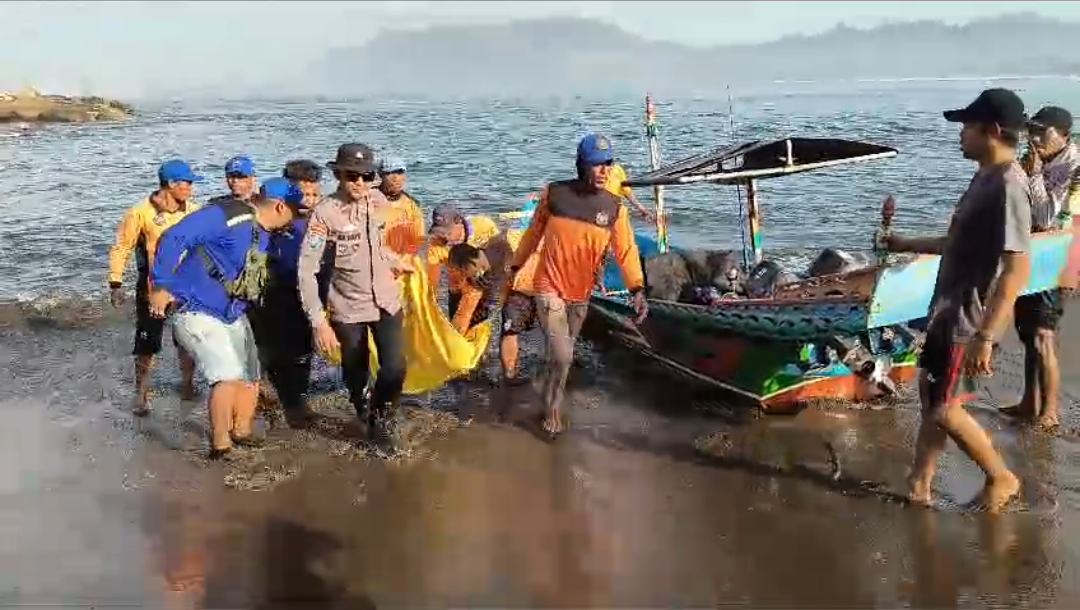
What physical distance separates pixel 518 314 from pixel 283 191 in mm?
2046

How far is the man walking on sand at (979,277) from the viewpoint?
4.45 m

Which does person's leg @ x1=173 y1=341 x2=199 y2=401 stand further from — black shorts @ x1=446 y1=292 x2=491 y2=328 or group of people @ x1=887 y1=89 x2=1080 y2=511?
group of people @ x1=887 y1=89 x2=1080 y2=511

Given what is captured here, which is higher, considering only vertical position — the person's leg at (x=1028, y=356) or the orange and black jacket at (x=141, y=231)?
the orange and black jacket at (x=141, y=231)

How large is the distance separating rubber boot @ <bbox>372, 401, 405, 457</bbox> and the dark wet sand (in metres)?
0.24

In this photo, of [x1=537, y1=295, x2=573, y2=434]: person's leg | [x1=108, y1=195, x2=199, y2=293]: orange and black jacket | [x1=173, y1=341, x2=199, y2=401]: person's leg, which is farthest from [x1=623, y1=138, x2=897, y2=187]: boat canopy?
[x1=173, y1=341, x2=199, y2=401]: person's leg

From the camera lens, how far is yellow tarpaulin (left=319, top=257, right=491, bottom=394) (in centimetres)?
684

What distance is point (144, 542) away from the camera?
16.8 feet

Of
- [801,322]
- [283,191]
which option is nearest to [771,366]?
[801,322]

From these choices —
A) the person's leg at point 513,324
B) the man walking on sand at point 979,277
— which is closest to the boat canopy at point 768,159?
the person's leg at point 513,324

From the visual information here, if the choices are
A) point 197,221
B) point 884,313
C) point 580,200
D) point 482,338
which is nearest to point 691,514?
point 884,313

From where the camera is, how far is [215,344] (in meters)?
5.70

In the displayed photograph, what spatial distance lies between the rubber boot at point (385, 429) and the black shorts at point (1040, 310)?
4327 mm

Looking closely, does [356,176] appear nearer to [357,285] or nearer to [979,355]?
[357,285]

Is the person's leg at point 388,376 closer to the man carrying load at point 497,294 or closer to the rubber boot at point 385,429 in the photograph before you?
the rubber boot at point 385,429
